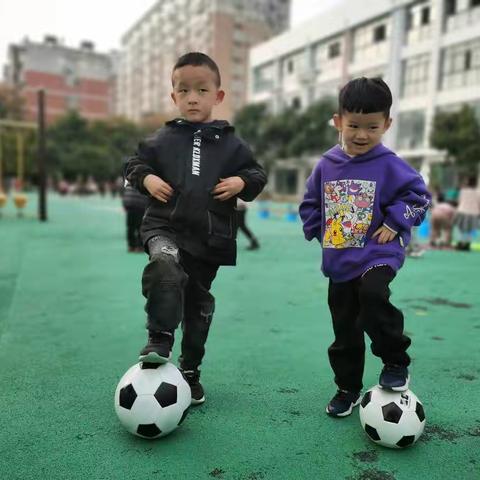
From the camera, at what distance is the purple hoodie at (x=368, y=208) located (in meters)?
2.33

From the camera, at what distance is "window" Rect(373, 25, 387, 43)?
98.4ft

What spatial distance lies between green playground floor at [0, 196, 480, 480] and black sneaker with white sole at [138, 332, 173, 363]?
36cm

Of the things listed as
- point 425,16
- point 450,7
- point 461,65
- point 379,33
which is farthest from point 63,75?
point 461,65

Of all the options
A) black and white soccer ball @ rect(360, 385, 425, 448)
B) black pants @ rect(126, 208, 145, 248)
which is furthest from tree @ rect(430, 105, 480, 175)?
black and white soccer ball @ rect(360, 385, 425, 448)

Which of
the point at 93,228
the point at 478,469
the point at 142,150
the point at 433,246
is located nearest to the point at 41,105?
the point at 93,228

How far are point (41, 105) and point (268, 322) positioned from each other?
38.0 feet

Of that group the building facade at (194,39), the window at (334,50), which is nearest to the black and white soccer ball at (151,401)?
the window at (334,50)

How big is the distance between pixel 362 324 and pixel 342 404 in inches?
19.6

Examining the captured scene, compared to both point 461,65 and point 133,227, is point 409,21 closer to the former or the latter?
point 461,65

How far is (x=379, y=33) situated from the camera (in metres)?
30.4

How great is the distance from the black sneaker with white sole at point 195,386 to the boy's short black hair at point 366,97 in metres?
1.50

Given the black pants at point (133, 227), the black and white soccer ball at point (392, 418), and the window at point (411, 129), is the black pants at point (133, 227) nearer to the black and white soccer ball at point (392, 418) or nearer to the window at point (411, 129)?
the black and white soccer ball at point (392, 418)

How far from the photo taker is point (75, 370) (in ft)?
10.5

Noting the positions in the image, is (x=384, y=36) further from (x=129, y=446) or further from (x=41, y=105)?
(x=129, y=446)
